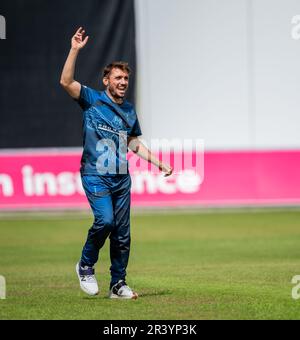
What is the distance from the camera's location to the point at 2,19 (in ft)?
78.1

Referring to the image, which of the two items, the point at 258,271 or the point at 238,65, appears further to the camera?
the point at 238,65

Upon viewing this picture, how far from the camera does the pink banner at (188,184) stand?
873 inches

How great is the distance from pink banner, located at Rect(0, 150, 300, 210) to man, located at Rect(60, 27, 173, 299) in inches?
482

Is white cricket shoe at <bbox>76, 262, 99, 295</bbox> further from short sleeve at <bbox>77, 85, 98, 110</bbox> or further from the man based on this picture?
short sleeve at <bbox>77, 85, 98, 110</bbox>

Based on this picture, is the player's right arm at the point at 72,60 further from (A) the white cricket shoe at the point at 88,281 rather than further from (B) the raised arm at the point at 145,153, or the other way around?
(A) the white cricket shoe at the point at 88,281

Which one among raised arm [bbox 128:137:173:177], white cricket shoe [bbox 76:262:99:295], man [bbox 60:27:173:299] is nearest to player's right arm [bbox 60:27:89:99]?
man [bbox 60:27:173:299]

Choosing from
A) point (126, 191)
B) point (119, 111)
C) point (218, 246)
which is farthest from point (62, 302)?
point (218, 246)

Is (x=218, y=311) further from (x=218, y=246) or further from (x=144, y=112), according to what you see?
(x=144, y=112)

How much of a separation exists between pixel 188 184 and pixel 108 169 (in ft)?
41.7

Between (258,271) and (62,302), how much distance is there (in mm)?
3430

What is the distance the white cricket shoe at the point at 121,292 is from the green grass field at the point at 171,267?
140 millimetres

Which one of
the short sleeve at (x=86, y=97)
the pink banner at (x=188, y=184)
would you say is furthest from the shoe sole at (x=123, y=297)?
the pink banner at (x=188, y=184)

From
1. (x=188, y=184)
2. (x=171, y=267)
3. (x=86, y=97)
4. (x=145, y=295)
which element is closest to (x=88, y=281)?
(x=145, y=295)
